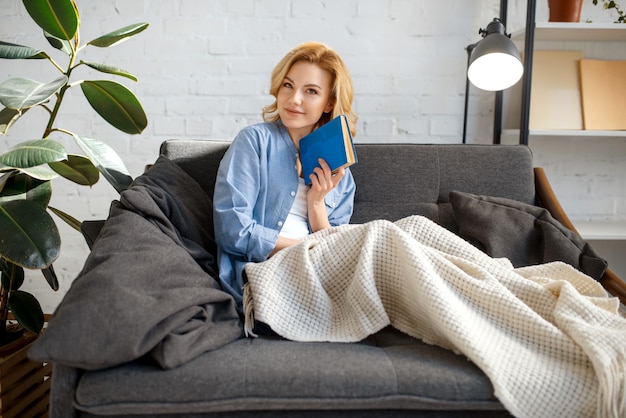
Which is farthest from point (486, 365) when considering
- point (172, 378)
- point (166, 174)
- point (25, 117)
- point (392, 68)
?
point (25, 117)

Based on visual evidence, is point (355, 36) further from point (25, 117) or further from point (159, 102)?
point (25, 117)

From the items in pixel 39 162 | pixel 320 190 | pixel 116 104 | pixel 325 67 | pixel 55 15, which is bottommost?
pixel 320 190

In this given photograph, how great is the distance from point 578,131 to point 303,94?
1.20m

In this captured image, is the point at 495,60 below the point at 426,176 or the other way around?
the other way around

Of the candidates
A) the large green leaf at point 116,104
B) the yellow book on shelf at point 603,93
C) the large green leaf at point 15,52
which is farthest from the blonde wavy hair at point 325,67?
the yellow book on shelf at point 603,93

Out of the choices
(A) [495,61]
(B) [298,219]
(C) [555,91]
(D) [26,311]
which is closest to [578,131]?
(C) [555,91]

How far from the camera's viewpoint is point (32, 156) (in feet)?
4.27

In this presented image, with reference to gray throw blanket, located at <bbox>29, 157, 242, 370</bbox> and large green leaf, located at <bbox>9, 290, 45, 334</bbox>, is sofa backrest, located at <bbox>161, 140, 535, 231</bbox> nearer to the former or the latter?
gray throw blanket, located at <bbox>29, 157, 242, 370</bbox>

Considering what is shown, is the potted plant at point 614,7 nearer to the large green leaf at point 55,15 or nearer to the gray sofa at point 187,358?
the gray sofa at point 187,358

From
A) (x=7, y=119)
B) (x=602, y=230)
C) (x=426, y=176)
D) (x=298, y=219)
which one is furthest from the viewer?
(x=602, y=230)

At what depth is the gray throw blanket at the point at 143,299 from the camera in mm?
948

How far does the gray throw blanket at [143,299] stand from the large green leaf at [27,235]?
155 mm

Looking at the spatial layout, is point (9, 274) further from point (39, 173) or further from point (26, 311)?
point (39, 173)

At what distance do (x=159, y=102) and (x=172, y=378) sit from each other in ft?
5.30
